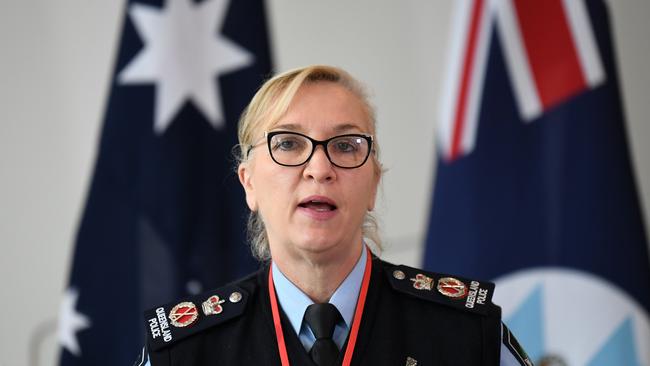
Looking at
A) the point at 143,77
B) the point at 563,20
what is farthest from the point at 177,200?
the point at 563,20

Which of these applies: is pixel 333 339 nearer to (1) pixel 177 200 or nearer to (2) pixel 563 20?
(1) pixel 177 200

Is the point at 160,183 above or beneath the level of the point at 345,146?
beneath

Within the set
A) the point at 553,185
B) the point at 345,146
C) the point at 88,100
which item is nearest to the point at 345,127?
the point at 345,146

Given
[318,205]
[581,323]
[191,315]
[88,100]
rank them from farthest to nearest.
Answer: [88,100] < [581,323] < [191,315] < [318,205]

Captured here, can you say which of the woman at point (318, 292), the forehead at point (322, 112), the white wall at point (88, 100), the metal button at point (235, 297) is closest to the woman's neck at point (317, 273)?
the woman at point (318, 292)

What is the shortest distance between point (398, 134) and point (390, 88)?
205mm

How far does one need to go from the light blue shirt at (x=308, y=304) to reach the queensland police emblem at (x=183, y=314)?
16cm

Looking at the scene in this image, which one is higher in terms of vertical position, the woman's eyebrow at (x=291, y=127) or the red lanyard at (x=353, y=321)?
the woman's eyebrow at (x=291, y=127)

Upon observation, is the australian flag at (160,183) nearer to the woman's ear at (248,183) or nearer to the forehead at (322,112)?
the woman's ear at (248,183)

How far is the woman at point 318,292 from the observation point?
1.27 meters

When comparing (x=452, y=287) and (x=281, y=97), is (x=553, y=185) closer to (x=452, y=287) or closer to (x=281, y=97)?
(x=452, y=287)

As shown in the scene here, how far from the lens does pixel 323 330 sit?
1.29 meters

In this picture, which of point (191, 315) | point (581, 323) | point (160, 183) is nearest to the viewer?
point (191, 315)

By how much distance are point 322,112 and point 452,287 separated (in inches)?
16.5
